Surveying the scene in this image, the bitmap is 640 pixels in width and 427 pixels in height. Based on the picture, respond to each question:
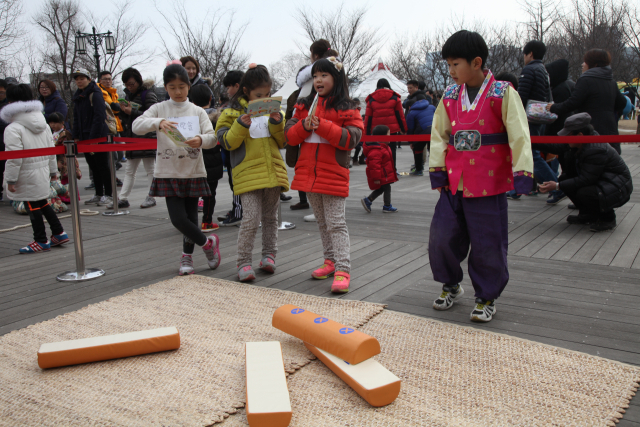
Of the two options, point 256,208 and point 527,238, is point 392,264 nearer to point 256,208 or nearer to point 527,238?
point 256,208

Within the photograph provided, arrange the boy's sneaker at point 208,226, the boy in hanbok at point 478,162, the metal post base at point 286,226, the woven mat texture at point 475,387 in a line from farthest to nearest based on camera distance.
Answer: the boy's sneaker at point 208,226, the metal post base at point 286,226, the boy in hanbok at point 478,162, the woven mat texture at point 475,387

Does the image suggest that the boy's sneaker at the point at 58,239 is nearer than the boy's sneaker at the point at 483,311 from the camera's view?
No

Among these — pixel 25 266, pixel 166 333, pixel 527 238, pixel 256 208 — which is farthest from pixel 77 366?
pixel 527 238

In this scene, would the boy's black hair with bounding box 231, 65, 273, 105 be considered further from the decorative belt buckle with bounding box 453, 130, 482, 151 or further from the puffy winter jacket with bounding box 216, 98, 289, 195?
the decorative belt buckle with bounding box 453, 130, 482, 151

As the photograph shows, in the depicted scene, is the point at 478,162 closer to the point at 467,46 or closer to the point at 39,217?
the point at 467,46

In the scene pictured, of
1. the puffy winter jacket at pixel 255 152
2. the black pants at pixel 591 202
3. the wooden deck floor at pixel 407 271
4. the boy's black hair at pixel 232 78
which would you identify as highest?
the boy's black hair at pixel 232 78

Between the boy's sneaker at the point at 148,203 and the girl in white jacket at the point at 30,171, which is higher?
the girl in white jacket at the point at 30,171

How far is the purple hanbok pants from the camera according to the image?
2.91 m

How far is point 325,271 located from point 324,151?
0.92 meters

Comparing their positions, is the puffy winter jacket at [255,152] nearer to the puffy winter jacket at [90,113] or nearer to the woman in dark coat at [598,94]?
the puffy winter jacket at [90,113]

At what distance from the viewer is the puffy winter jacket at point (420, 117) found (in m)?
11.2

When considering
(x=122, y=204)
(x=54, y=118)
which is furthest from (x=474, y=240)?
(x=54, y=118)

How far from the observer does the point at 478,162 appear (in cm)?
288

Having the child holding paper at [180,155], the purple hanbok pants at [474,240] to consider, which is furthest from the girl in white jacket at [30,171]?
the purple hanbok pants at [474,240]
